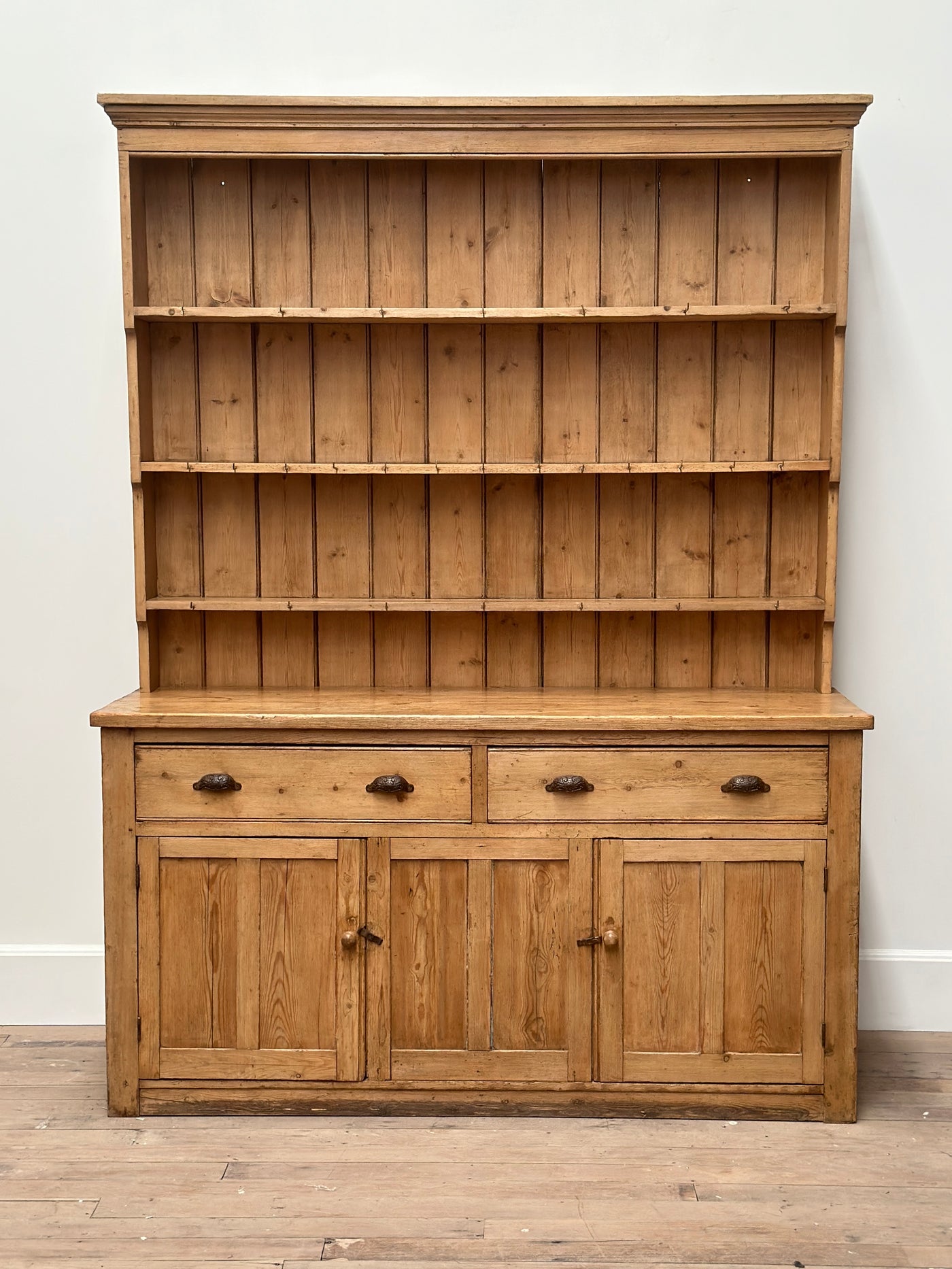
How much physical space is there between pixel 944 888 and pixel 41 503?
2689 mm

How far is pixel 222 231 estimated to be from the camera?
295 cm

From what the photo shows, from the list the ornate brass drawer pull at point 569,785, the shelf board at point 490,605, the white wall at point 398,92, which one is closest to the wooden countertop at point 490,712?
the ornate brass drawer pull at point 569,785

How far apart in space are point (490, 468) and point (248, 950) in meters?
1.27

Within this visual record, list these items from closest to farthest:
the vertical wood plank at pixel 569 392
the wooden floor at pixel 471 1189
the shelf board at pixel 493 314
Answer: the wooden floor at pixel 471 1189
the shelf board at pixel 493 314
the vertical wood plank at pixel 569 392

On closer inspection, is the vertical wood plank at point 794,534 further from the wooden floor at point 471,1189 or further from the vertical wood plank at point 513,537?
the wooden floor at point 471,1189

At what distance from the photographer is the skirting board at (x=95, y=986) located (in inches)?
123

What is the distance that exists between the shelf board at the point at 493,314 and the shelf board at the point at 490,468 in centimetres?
35

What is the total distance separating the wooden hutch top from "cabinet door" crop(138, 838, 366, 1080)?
43cm

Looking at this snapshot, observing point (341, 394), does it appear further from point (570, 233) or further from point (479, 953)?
point (479, 953)

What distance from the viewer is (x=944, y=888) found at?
3.16 meters

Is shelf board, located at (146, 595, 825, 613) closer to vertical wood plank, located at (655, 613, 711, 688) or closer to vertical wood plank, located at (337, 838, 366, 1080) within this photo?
vertical wood plank, located at (655, 613, 711, 688)

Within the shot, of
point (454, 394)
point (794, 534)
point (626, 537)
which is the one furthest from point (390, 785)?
point (794, 534)

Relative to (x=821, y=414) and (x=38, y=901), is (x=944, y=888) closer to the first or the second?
(x=821, y=414)

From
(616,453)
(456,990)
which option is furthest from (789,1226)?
(616,453)
